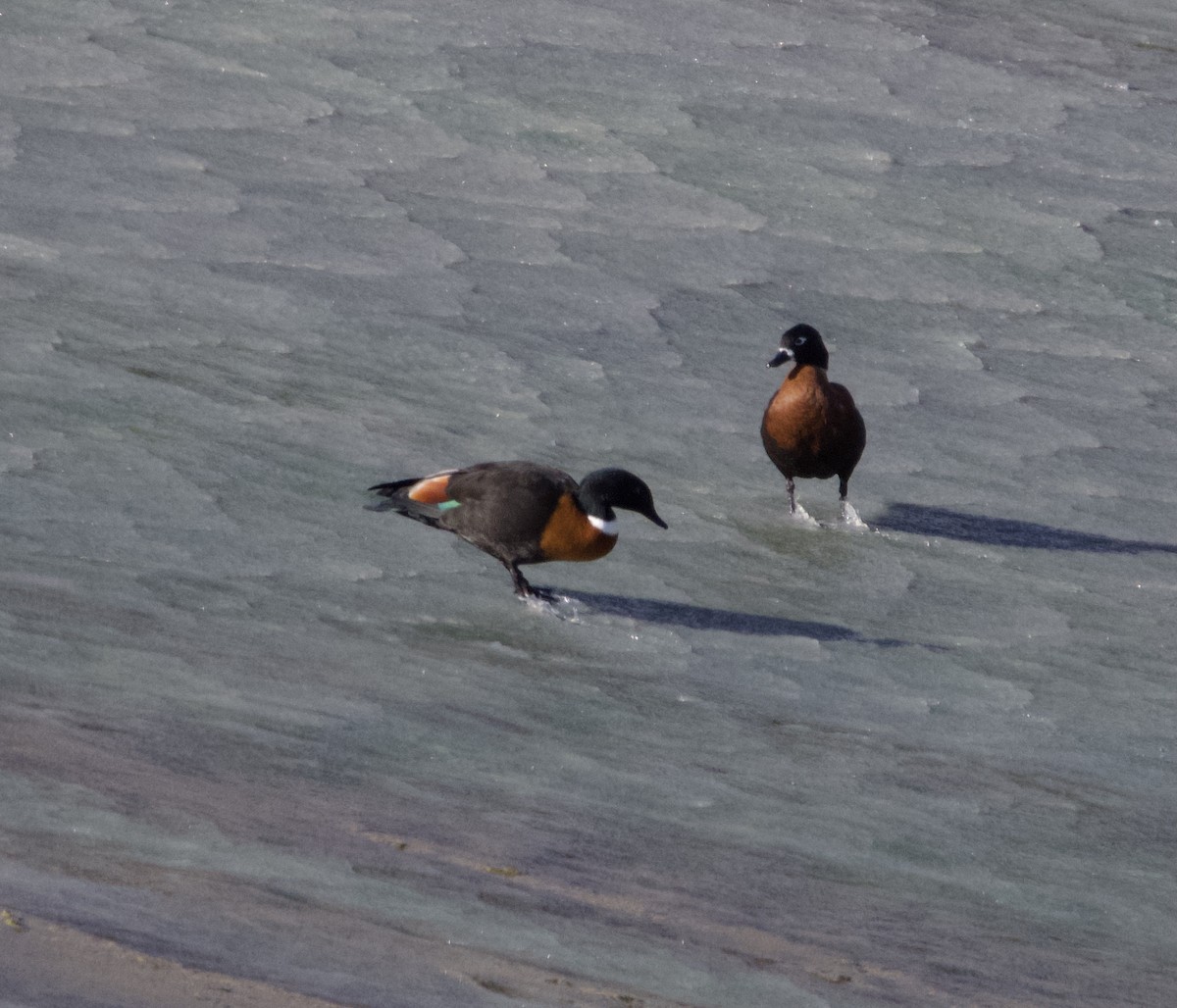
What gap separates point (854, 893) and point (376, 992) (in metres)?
1.31

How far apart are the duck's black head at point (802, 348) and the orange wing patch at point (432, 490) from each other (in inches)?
58.5

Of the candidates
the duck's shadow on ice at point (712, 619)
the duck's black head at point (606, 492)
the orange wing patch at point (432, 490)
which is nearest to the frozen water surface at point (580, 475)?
the duck's shadow on ice at point (712, 619)

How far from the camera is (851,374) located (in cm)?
807

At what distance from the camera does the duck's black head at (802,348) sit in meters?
6.94

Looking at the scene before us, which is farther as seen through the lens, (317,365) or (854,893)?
(317,365)

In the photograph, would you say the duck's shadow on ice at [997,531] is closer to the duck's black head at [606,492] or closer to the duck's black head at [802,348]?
the duck's black head at [802,348]

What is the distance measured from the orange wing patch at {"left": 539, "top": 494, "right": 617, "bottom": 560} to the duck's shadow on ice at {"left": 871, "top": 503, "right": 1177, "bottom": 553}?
1.46m

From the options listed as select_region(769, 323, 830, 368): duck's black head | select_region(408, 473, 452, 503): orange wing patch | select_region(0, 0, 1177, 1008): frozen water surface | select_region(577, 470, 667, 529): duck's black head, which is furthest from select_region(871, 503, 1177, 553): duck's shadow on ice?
select_region(408, 473, 452, 503): orange wing patch

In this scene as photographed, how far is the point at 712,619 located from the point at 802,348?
1.43m

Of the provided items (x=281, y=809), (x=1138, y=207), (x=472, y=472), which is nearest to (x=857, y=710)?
(x=472, y=472)

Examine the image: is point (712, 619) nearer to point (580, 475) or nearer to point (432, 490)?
point (432, 490)

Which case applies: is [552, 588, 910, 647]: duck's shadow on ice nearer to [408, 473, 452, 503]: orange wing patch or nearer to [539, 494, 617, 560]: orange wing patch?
[539, 494, 617, 560]: orange wing patch

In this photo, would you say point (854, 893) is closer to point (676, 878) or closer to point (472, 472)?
point (676, 878)

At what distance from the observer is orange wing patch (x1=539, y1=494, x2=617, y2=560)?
5.66 meters
